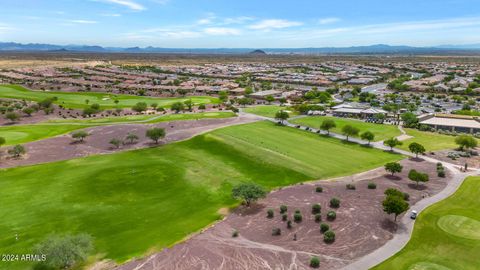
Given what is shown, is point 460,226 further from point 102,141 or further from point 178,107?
point 178,107

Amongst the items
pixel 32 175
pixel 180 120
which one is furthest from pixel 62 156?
pixel 180 120

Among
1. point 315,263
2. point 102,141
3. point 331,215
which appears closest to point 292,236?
point 315,263

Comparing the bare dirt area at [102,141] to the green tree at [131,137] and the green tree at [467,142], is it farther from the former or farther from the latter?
the green tree at [467,142]

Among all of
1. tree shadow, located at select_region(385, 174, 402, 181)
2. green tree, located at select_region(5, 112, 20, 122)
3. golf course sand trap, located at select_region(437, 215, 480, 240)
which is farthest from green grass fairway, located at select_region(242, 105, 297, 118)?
golf course sand trap, located at select_region(437, 215, 480, 240)

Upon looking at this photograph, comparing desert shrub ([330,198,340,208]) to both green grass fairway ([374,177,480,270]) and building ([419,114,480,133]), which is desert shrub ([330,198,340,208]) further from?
building ([419,114,480,133])

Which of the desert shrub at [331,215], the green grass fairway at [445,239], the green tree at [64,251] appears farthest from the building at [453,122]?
the green tree at [64,251]

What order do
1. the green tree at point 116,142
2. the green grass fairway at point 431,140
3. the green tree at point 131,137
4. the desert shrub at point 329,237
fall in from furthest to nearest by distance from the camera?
the green tree at point 131,137 → the green tree at point 116,142 → the green grass fairway at point 431,140 → the desert shrub at point 329,237

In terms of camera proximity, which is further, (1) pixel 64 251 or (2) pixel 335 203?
(2) pixel 335 203

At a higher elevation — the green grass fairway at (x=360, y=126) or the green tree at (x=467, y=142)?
the green tree at (x=467, y=142)
